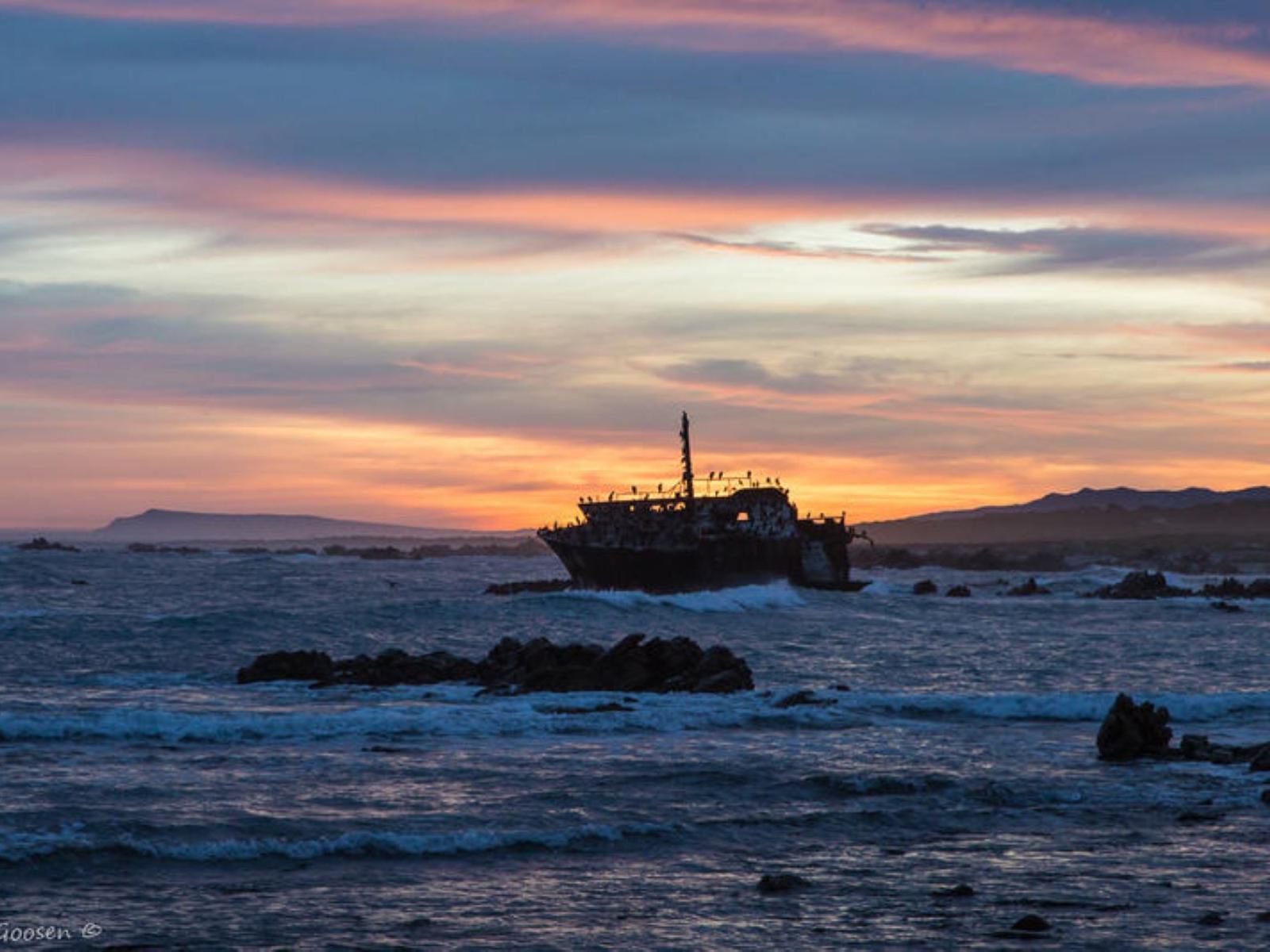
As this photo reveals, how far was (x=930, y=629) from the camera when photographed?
70000mm

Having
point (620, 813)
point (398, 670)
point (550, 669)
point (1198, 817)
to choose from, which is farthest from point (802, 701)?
point (1198, 817)

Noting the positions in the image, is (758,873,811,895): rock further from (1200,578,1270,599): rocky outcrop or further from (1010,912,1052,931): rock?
(1200,578,1270,599): rocky outcrop

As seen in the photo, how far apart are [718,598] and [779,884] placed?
70.9 m

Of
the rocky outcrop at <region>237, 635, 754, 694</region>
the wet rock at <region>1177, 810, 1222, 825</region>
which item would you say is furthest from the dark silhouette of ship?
the wet rock at <region>1177, 810, 1222, 825</region>

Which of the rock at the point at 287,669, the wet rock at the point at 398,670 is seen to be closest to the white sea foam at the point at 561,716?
the wet rock at the point at 398,670

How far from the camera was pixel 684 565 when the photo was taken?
94000mm

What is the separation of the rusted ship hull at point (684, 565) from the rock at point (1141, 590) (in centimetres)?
2261

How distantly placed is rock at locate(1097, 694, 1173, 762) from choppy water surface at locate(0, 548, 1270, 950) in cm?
93

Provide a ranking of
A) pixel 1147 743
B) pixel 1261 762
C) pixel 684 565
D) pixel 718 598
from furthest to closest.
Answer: pixel 684 565 < pixel 718 598 < pixel 1147 743 < pixel 1261 762

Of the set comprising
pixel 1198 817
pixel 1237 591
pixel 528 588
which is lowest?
pixel 1198 817

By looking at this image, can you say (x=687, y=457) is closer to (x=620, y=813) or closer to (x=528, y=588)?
(x=528, y=588)

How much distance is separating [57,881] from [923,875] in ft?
35.0

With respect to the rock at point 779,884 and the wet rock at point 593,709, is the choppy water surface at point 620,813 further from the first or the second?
the wet rock at point 593,709

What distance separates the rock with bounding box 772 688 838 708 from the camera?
36.5 m
